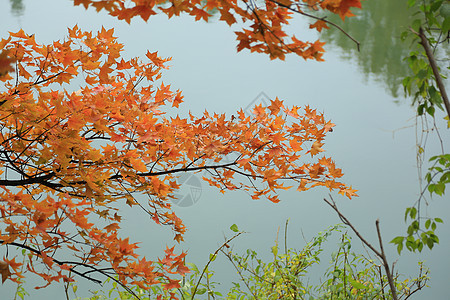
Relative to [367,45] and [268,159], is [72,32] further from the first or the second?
[367,45]

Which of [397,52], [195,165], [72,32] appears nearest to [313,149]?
[195,165]

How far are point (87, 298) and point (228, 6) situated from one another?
2.25 meters

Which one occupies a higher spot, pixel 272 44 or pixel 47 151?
pixel 47 151

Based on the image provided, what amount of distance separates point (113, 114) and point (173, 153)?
0.29 metres

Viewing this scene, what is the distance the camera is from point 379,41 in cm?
712

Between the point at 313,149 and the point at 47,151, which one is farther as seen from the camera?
the point at 313,149

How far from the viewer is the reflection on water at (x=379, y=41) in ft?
19.8

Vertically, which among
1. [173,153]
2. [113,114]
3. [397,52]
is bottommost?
[173,153]

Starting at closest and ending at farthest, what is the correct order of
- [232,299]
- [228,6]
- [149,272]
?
[228,6]
[149,272]
[232,299]

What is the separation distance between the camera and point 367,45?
710cm

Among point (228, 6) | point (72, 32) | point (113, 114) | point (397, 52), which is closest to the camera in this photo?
point (228, 6)

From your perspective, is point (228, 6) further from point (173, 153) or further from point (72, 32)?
point (72, 32)

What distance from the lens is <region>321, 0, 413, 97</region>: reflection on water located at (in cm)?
605

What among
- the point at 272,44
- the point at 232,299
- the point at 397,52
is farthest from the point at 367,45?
the point at 272,44
